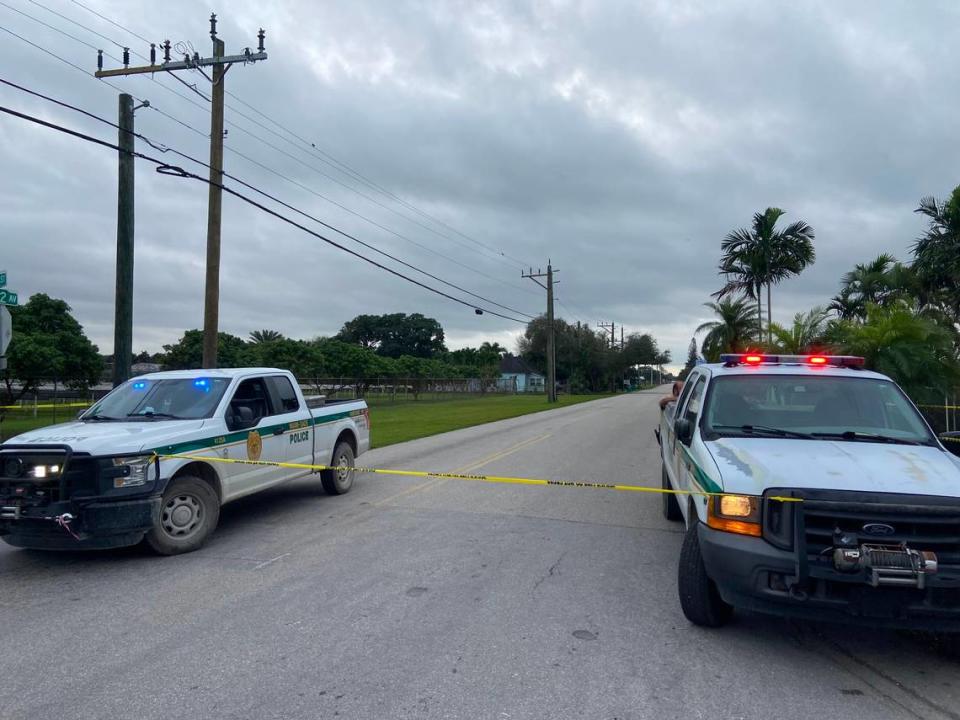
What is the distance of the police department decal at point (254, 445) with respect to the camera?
8.23 metres

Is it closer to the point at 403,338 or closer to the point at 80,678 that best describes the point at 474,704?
the point at 80,678

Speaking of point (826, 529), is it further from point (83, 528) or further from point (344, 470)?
point (344, 470)

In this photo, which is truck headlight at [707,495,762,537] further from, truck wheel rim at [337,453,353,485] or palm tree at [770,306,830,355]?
palm tree at [770,306,830,355]

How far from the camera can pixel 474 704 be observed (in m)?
3.91

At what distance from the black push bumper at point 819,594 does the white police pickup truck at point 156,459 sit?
513 cm

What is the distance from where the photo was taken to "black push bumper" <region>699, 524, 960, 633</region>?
418cm

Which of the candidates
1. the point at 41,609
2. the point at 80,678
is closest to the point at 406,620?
the point at 80,678

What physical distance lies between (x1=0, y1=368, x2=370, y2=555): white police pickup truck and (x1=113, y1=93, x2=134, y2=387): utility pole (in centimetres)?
584

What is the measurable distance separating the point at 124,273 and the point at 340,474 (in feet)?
22.7

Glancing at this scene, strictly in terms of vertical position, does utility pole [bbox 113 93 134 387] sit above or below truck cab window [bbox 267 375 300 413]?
above

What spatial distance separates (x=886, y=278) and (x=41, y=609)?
1172 inches

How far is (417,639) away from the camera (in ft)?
15.9

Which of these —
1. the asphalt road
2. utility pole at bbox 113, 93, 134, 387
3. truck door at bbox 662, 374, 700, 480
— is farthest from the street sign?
truck door at bbox 662, 374, 700, 480

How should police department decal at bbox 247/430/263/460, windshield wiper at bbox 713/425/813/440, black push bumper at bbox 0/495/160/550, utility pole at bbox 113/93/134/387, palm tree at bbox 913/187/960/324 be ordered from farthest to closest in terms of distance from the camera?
palm tree at bbox 913/187/960/324 → utility pole at bbox 113/93/134/387 → police department decal at bbox 247/430/263/460 → black push bumper at bbox 0/495/160/550 → windshield wiper at bbox 713/425/813/440
